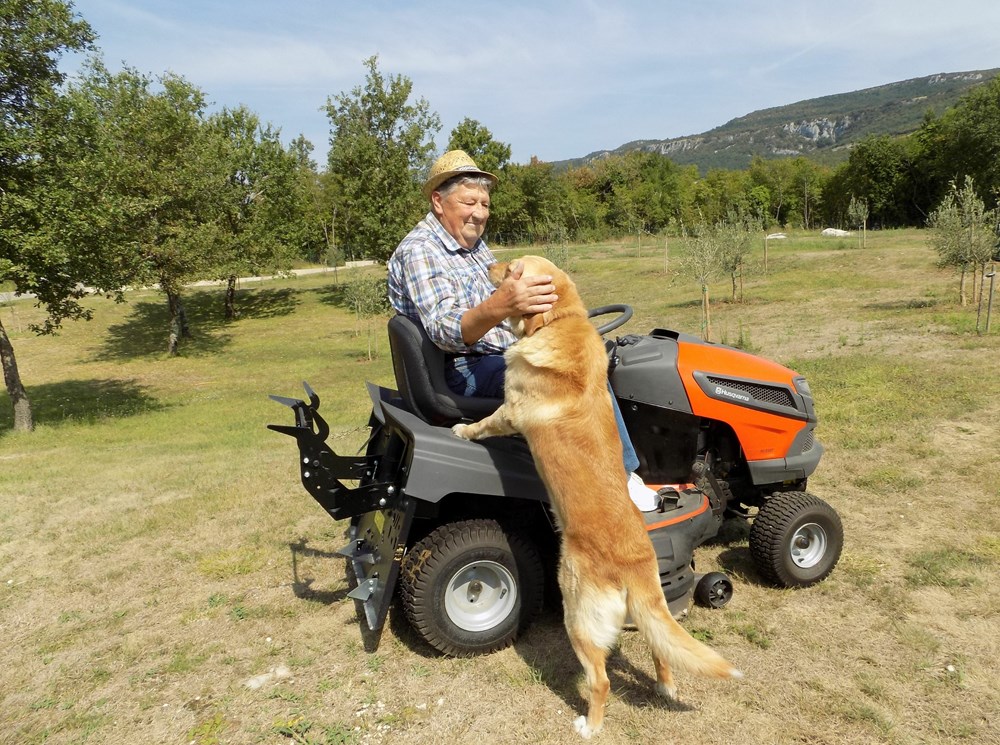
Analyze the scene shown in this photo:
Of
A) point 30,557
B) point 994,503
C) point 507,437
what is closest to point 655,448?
point 507,437

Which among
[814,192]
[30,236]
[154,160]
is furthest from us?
[814,192]

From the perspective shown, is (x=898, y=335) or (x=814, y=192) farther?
(x=814, y=192)

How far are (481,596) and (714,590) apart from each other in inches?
49.4

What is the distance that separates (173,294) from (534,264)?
73.2 feet

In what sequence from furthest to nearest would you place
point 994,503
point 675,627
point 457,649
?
point 994,503
point 457,649
point 675,627

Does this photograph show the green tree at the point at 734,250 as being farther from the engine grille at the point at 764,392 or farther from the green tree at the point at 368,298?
the engine grille at the point at 764,392

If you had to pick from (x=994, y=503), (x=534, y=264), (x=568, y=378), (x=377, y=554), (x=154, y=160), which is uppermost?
(x=154, y=160)

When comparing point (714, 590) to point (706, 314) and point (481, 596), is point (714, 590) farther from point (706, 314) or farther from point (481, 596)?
point (706, 314)

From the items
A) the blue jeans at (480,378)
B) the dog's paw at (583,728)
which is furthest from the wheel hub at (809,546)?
the dog's paw at (583,728)

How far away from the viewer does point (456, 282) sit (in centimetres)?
300

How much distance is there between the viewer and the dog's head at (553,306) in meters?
2.63

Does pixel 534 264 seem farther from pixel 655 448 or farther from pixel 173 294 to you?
pixel 173 294

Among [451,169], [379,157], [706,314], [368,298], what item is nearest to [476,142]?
[379,157]

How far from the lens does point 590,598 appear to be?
92.9 inches
